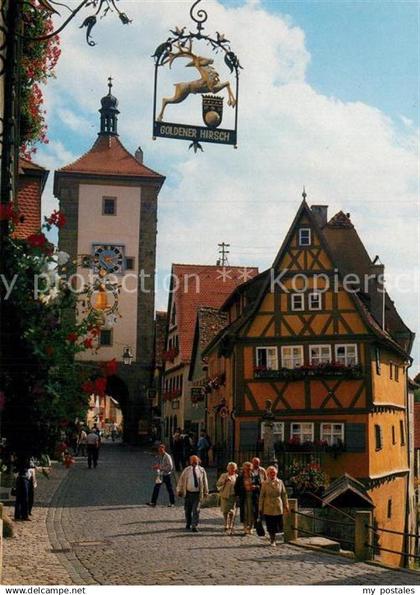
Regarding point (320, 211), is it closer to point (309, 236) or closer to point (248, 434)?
point (309, 236)

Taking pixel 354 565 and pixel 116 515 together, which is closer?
pixel 354 565

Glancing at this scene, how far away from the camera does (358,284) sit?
35.1 meters

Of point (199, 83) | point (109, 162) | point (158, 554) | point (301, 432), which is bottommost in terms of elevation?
point (158, 554)

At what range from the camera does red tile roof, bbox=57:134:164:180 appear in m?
55.6

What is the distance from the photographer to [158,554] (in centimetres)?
1444

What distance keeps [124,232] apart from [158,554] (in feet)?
140

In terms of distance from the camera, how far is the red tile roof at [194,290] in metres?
48.0

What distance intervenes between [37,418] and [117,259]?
45.1 meters

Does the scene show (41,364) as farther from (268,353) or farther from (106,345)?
(106,345)

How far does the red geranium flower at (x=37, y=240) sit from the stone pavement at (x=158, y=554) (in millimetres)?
3963

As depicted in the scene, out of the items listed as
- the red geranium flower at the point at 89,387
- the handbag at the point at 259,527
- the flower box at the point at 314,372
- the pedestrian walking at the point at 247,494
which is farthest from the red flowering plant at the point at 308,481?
the red geranium flower at the point at 89,387

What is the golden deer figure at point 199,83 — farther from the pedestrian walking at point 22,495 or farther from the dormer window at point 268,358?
the dormer window at point 268,358

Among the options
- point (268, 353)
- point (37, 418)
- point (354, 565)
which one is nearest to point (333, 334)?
point (268, 353)

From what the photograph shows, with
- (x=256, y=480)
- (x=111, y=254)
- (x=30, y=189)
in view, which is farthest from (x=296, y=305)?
(x=111, y=254)
